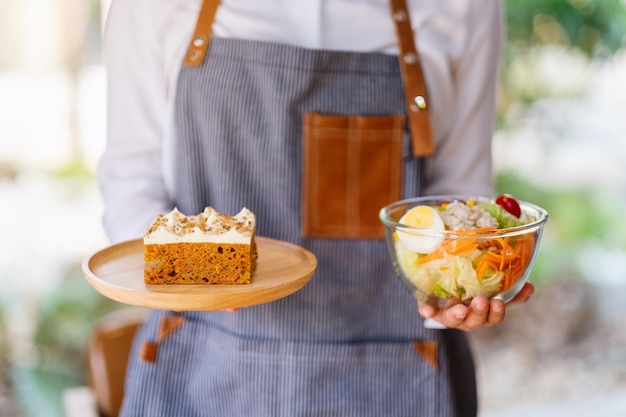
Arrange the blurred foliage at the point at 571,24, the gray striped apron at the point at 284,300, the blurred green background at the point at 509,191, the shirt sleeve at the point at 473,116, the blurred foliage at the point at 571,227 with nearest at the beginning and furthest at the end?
the gray striped apron at the point at 284,300 → the shirt sleeve at the point at 473,116 → the blurred green background at the point at 509,191 → the blurred foliage at the point at 571,24 → the blurred foliage at the point at 571,227

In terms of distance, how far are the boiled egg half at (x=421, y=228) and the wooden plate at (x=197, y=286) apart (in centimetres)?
15

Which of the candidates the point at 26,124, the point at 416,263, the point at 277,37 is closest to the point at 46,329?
the point at 26,124

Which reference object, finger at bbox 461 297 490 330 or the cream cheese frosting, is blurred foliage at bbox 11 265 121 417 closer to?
the cream cheese frosting

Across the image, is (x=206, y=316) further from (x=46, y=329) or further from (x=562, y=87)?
(x=562, y=87)

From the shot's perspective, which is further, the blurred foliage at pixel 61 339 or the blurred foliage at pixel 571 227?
the blurred foliage at pixel 571 227

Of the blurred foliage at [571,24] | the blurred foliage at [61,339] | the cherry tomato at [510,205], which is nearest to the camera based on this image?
the cherry tomato at [510,205]

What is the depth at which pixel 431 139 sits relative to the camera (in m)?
1.41

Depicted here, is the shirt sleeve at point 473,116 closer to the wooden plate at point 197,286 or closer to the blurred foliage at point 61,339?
the wooden plate at point 197,286

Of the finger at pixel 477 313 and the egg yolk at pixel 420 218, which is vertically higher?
the egg yolk at pixel 420 218

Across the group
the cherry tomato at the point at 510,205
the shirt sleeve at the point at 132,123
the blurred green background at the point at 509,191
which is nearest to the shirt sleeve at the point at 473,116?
the cherry tomato at the point at 510,205

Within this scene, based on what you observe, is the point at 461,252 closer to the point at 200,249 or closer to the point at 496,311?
the point at 496,311

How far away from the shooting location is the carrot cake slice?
3.87 feet

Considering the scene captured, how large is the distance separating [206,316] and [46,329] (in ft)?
6.13

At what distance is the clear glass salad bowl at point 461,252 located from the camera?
1.13m
